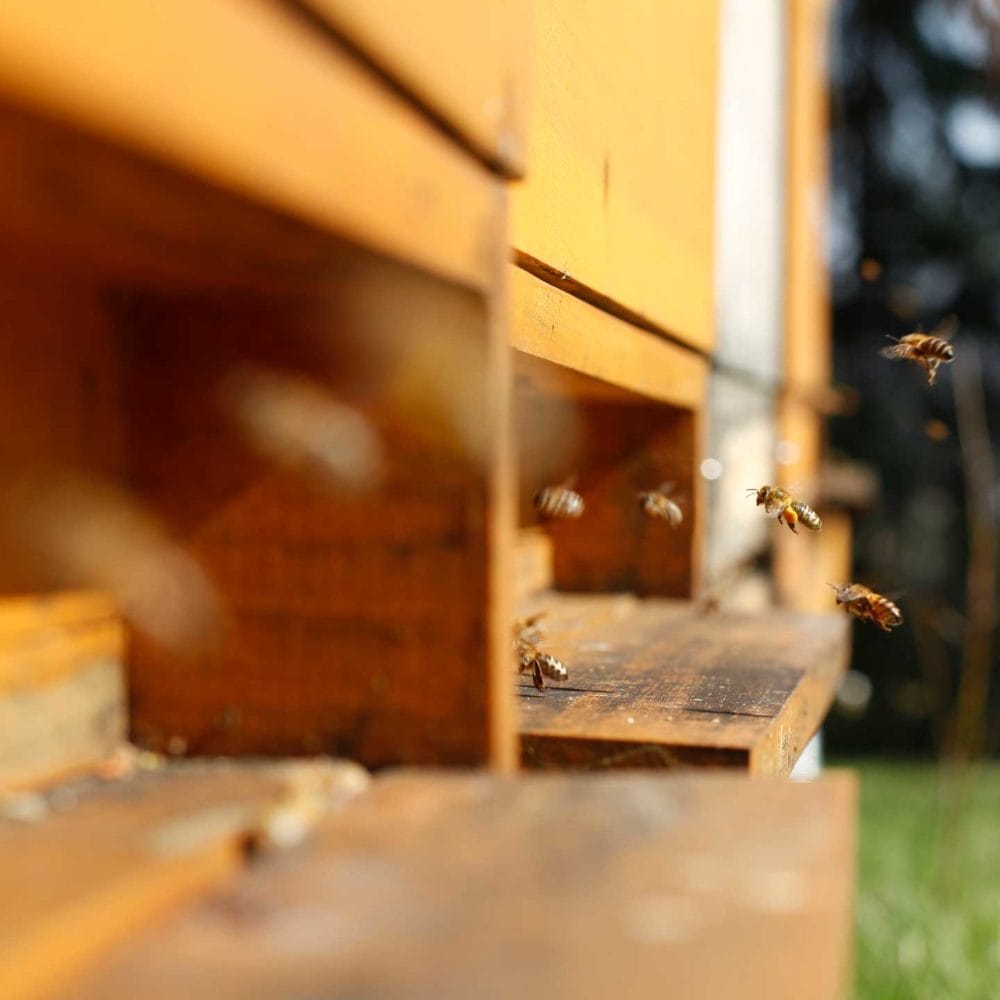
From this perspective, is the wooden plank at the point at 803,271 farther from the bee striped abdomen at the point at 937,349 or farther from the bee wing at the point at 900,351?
the bee striped abdomen at the point at 937,349

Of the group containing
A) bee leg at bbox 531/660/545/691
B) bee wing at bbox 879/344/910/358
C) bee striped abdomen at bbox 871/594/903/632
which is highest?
bee wing at bbox 879/344/910/358

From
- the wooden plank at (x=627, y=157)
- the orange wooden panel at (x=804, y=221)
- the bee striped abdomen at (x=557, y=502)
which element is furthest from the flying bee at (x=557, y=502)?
the orange wooden panel at (x=804, y=221)

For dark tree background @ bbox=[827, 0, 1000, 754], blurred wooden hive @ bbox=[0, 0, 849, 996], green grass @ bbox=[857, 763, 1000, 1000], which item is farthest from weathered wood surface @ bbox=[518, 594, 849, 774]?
dark tree background @ bbox=[827, 0, 1000, 754]

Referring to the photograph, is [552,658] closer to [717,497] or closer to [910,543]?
[717,497]

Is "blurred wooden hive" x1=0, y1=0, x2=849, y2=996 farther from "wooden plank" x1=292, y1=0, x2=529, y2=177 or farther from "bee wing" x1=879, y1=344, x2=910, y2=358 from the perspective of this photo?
"bee wing" x1=879, y1=344, x2=910, y2=358

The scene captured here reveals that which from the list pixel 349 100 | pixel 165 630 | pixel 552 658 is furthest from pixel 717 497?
pixel 349 100

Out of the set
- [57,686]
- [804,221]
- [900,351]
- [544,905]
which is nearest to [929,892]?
[804,221]

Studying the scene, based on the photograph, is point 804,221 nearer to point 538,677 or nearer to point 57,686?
point 538,677
